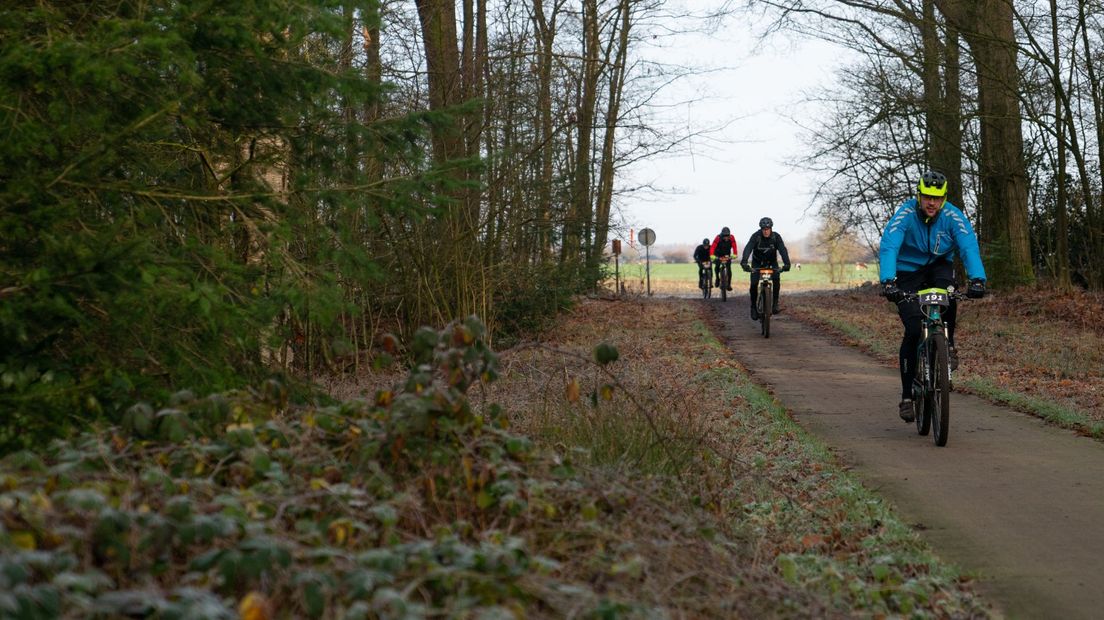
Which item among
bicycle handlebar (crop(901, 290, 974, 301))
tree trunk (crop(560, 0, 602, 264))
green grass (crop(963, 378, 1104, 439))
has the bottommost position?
green grass (crop(963, 378, 1104, 439))

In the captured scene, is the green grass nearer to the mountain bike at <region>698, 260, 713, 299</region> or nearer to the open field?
the mountain bike at <region>698, 260, 713, 299</region>

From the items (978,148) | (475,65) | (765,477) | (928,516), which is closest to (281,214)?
(765,477)

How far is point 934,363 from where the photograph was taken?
9367 mm

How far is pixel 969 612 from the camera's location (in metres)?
5.23

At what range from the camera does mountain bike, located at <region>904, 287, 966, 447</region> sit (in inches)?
362

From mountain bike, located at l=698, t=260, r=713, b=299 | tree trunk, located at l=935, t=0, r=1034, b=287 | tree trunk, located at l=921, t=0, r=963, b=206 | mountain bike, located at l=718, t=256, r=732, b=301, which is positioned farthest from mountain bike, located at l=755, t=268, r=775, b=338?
mountain bike, located at l=698, t=260, r=713, b=299

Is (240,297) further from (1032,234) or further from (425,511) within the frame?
(1032,234)

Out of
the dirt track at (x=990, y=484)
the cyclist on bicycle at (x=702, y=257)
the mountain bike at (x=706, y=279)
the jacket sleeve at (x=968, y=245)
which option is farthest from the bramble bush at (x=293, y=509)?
the cyclist on bicycle at (x=702, y=257)

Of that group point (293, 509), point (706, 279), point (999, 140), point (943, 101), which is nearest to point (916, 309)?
point (293, 509)

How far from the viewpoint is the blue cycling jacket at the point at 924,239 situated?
30.9 ft

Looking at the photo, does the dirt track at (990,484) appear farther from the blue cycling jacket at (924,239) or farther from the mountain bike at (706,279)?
the mountain bike at (706,279)

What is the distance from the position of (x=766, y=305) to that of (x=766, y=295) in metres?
0.17

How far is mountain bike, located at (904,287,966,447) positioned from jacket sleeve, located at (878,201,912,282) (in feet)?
1.17

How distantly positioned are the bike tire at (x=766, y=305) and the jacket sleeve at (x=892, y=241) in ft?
33.5
